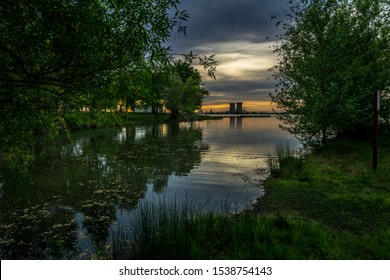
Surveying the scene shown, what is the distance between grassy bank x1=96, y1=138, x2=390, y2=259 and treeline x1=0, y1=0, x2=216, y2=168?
3.66 meters

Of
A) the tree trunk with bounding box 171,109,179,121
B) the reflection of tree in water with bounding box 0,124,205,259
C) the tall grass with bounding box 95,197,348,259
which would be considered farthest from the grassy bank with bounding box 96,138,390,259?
the tree trunk with bounding box 171,109,179,121

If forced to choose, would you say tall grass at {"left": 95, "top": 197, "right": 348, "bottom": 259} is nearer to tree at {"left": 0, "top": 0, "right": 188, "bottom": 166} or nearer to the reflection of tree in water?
the reflection of tree in water

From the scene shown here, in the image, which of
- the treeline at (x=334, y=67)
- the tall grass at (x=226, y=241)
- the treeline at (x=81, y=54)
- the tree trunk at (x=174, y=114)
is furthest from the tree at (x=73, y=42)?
the tree trunk at (x=174, y=114)

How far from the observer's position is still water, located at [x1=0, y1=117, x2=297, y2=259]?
29.4 ft

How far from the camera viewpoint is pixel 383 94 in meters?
20.8

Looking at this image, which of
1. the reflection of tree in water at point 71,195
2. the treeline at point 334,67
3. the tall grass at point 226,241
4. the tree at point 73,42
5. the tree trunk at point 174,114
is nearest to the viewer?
the tree at point 73,42

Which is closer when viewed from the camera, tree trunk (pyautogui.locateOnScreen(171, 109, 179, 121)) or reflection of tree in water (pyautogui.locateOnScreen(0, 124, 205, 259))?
reflection of tree in water (pyautogui.locateOnScreen(0, 124, 205, 259))

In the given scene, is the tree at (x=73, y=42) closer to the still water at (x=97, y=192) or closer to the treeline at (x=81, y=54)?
the treeline at (x=81, y=54)

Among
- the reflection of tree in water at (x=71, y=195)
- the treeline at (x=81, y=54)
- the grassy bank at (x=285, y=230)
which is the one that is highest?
the treeline at (x=81, y=54)

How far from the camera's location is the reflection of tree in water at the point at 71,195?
28.9ft

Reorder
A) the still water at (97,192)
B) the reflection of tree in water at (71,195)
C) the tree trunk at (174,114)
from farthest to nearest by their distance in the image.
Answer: the tree trunk at (174,114), the still water at (97,192), the reflection of tree in water at (71,195)

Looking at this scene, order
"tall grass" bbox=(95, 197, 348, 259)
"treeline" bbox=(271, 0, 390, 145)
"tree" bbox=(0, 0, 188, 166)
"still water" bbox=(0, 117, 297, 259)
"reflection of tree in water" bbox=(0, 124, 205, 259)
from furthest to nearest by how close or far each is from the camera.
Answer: "treeline" bbox=(271, 0, 390, 145)
"still water" bbox=(0, 117, 297, 259)
"reflection of tree in water" bbox=(0, 124, 205, 259)
"tall grass" bbox=(95, 197, 348, 259)
"tree" bbox=(0, 0, 188, 166)

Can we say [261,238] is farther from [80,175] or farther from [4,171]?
[4,171]
